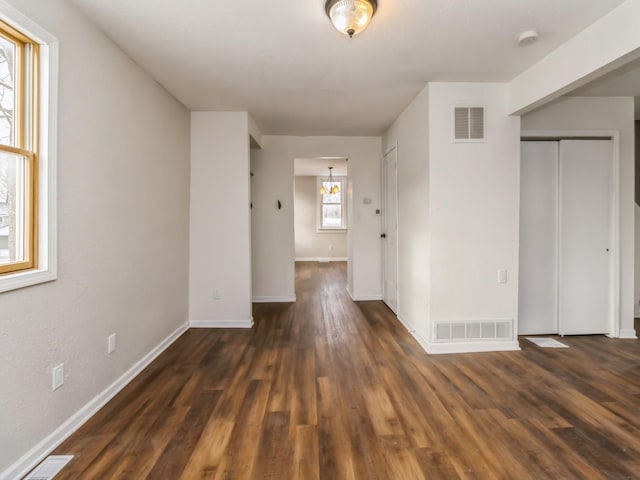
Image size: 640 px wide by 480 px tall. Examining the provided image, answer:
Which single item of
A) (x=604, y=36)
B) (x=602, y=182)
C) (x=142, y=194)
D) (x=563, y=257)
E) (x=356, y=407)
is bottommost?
(x=356, y=407)

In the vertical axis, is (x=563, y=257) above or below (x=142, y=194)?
below

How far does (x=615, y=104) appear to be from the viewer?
3.33 m

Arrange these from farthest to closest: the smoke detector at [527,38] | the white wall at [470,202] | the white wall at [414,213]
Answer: the white wall at [414,213]
the white wall at [470,202]
the smoke detector at [527,38]

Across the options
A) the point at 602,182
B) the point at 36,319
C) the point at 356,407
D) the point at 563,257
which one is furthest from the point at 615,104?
the point at 36,319

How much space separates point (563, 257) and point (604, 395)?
156 cm

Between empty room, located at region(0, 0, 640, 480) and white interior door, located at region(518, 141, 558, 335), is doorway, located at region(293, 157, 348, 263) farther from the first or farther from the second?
white interior door, located at region(518, 141, 558, 335)

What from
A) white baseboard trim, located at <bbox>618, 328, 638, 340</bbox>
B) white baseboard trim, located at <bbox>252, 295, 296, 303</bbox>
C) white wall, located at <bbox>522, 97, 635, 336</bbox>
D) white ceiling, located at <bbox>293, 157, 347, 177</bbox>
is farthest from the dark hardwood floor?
white ceiling, located at <bbox>293, 157, 347, 177</bbox>

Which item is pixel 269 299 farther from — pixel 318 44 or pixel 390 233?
pixel 318 44

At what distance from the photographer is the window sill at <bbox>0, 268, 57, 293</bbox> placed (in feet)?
4.80

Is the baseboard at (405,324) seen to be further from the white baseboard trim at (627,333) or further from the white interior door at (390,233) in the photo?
the white baseboard trim at (627,333)

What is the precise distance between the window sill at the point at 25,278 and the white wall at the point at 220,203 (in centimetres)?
201

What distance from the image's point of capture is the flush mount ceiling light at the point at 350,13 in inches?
68.9

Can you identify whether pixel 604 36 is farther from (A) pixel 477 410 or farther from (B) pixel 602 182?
(A) pixel 477 410

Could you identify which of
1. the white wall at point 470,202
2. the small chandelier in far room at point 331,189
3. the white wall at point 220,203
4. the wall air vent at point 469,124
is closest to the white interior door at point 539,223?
the white wall at point 470,202
